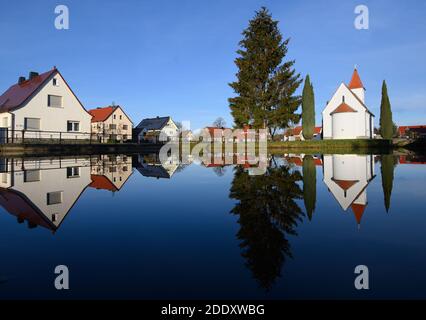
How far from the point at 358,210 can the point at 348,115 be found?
4246 cm

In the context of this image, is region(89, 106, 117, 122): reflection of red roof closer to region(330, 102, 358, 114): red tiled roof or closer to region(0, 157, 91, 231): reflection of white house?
region(330, 102, 358, 114): red tiled roof

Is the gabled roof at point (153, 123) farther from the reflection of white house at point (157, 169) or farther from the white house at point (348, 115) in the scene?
the reflection of white house at point (157, 169)

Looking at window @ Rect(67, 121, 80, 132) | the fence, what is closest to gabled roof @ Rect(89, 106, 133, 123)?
window @ Rect(67, 121, 80, 132)

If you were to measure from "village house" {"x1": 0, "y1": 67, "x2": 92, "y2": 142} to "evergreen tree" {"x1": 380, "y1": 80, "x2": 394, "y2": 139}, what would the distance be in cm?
3516

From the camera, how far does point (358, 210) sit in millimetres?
4688

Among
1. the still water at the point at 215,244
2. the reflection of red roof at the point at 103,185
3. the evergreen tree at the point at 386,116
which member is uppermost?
the evergreen tree at the point at 386,116

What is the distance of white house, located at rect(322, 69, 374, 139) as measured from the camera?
42750mm

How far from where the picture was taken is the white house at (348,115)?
42750 mm

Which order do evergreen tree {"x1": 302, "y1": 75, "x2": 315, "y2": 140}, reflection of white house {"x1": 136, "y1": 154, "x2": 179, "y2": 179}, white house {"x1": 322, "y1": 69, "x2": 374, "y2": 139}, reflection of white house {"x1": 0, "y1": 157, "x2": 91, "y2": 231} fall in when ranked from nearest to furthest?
1. reflection of white house {"x1": 0, "y1": 157, "x2": 91, "y2": 231}
2. reflection of white house {"x1": 136, "y1": 154, "x2": 179, "y2": 179}
3. evergreen tree {"x1": 302, "y1": 75, "x2": 315, "y2": 140}
4. white house {"x1": 322, "y1": 69, "x2": 374, "y2": 139}

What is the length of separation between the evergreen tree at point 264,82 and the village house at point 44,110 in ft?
54.9

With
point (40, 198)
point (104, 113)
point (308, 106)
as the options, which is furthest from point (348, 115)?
point (40, 198)

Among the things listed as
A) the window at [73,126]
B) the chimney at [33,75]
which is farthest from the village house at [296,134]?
the chimney at [33,75]

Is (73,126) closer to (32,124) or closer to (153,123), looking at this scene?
(32,124)
